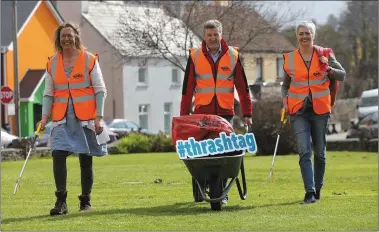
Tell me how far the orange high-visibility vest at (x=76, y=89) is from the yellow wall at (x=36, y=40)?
158 feet

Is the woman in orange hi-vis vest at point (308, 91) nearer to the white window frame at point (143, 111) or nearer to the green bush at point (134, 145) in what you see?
the green bush at point (134, 145)

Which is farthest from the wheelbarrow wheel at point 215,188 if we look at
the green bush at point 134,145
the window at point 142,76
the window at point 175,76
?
the window at point 175,76

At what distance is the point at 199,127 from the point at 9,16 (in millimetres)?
47428

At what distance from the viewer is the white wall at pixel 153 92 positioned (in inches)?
2655

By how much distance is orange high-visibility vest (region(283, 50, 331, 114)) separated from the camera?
12734 millimetres

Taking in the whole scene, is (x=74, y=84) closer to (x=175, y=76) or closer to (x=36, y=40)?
(x=36, y=40)

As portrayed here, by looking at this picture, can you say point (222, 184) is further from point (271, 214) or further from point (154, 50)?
point (154, 50)

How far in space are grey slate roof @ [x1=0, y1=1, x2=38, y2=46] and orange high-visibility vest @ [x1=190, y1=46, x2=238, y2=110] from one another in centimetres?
4353

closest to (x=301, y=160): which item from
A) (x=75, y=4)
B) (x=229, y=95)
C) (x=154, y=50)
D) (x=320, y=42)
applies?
(x=229, y=95)

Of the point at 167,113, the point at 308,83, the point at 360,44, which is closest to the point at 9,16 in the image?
the point at 167,113

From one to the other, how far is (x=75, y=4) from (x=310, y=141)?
58188mm

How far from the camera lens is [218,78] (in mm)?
12508

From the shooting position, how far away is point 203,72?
41.1 ft

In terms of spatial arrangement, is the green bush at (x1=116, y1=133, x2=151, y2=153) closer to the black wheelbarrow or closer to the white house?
the white house
